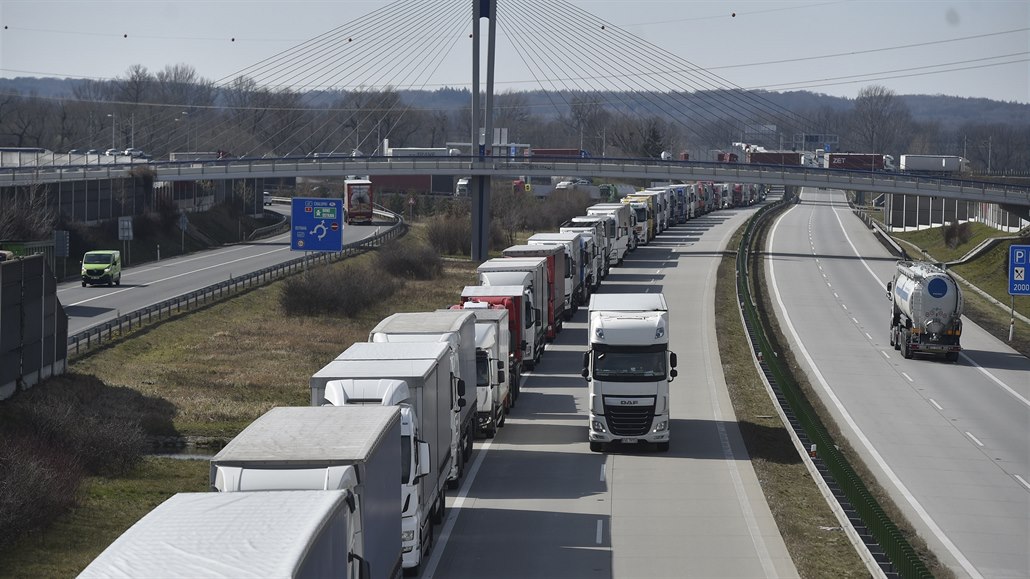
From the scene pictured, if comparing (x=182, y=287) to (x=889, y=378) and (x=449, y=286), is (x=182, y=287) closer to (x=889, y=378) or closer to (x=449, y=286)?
(x=449, y=286)

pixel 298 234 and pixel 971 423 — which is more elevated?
pixel 298 234

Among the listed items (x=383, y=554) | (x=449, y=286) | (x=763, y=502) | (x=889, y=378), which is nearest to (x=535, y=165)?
(x=449, y=286)

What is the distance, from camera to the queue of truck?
979cm

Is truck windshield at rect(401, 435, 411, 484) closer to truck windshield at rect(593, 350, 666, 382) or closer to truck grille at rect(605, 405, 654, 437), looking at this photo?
truck windshield at rect(593, 350, 666, 382)

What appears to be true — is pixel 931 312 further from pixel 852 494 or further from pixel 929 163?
pixel 929 163

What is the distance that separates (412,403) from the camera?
754 inches

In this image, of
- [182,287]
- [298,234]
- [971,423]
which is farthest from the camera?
[182,287]

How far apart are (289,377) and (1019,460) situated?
2077cm

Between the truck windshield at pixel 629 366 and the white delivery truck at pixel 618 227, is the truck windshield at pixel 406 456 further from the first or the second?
the white delivery truck at pixel 618 227

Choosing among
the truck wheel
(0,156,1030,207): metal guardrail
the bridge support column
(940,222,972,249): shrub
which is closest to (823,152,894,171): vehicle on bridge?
(940,222,972,249): shrub

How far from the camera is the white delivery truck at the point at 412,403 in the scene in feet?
60.1

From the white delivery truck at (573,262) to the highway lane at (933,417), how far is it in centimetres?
927

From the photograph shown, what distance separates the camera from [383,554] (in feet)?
47.6

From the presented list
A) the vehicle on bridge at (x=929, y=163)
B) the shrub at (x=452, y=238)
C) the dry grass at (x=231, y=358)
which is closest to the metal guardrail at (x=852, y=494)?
the dry grass at (x=231, y=358)
